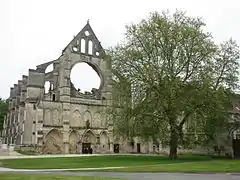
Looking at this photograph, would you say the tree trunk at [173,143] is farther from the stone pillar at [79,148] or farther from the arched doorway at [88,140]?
the arched doorway at [88,140]

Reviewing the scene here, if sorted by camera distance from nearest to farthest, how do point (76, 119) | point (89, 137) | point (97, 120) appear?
point (76, 119) < point (89, 137) < point (97, 120)

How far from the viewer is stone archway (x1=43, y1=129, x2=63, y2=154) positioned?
58188mm

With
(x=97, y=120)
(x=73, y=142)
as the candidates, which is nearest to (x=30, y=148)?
(x=73, y=142)

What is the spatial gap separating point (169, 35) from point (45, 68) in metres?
33.8

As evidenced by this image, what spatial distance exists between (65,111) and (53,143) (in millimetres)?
→ 5928

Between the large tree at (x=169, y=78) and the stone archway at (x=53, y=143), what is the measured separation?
24789 millimetres

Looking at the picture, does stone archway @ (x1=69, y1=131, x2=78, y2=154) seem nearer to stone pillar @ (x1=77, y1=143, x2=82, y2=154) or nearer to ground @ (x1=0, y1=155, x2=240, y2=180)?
stone pillar @ (x1=77, y1=143, x2=82, y2=154)

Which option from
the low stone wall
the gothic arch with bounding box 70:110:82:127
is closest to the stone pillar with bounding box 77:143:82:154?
the gothic arch with bounding box 70:110:82:127

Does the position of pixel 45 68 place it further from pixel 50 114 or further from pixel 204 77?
pixel 204 77

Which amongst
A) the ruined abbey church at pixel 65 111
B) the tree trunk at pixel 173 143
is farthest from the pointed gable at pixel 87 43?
the tree trunk at pixel 173 143

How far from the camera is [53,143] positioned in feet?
195

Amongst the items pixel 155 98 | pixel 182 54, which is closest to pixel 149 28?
pixel 182 54

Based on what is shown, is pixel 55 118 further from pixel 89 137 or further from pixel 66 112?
pixel 89 137

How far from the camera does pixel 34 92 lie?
60.8m
